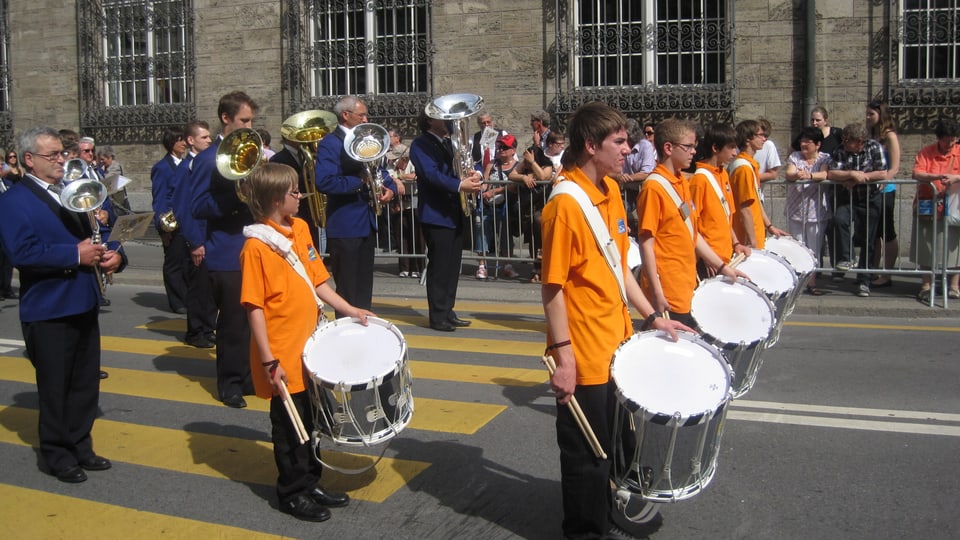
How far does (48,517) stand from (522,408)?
9.83 ft

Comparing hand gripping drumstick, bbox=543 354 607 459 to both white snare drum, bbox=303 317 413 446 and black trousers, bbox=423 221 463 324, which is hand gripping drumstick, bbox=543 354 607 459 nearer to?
white snare drum, bbox=303 317 413 446

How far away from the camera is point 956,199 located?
10680mm

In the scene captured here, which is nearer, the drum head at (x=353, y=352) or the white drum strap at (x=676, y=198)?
the drum head at (x=353, y=352)

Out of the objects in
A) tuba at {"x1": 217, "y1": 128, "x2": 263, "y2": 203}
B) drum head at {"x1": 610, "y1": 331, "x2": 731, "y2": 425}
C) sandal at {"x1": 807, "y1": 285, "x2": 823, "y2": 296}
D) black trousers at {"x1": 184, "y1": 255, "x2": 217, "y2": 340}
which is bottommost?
sandal at {"x1": 807, "y1": 285, "x2": 823, "y2": 296}

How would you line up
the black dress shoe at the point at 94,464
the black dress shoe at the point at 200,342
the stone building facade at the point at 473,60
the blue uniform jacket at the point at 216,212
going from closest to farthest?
the black dress shoe at the point at 94,464 < the blue uniform jacket at the point at 216,212 < the black dress shoe at the point at 200,342 < the stone building facade at the point at 473,60

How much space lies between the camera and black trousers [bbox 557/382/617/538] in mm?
4238

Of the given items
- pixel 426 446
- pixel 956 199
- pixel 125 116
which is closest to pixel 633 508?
pixel 426 446

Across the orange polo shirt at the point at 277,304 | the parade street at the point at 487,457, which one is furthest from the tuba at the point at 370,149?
the orange polo shirt at the point at 277,304

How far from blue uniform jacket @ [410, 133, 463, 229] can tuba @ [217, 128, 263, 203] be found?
8.06 feet

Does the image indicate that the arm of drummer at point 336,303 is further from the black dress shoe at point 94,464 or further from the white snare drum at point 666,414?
the black dress shoe at point 94,464

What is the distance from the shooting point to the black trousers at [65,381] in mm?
5516

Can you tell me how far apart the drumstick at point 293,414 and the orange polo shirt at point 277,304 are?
4.7 inches

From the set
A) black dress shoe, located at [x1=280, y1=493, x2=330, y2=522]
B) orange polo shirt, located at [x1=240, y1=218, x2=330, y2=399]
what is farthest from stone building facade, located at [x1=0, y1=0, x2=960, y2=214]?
black dress shoe, located at [x1=280, y1=493, x2=330, y2=522]

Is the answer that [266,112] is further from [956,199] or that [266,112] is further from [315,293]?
[315,293]
